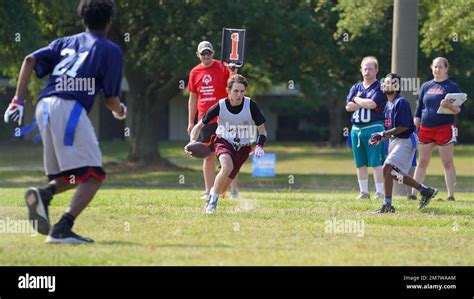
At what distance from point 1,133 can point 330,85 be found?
26.8 m

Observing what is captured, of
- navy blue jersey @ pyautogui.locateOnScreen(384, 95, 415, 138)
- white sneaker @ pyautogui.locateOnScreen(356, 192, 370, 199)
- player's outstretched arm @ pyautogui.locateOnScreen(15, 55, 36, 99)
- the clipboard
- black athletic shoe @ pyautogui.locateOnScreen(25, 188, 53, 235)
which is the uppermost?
player's outstretched arm @ pyautogui.locateOnScreen(15, 55, 36, 99)

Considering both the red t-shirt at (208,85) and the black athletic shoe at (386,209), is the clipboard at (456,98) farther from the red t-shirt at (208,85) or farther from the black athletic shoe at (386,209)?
the red t-shirt at (208,85)

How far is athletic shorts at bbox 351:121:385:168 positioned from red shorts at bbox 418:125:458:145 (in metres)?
0.77

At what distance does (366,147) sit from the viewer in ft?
48.9

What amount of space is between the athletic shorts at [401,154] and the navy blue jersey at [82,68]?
475 centimetres

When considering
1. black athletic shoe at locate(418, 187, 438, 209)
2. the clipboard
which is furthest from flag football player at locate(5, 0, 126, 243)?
the clipboard

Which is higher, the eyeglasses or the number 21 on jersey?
the eyeglasses

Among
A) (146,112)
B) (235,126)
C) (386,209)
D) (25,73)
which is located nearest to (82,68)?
(25,73)

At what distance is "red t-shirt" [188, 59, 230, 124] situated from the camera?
1427 cm

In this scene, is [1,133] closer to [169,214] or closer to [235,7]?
[235,7]

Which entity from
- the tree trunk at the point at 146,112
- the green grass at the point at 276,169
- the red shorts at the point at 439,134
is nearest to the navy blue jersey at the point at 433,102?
the red shorts at the point at 439,134

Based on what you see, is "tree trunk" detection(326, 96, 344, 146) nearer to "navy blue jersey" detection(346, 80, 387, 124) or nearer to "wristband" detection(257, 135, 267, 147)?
"navy blue jersey" detection(346, 80, 387, 124)

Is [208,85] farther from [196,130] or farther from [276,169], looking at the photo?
[276,169]

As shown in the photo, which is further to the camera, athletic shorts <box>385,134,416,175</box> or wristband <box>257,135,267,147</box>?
athletic shorts <box>385,134,416,175</box>
